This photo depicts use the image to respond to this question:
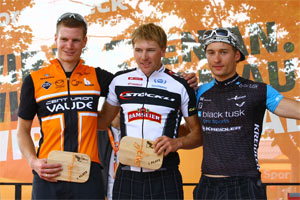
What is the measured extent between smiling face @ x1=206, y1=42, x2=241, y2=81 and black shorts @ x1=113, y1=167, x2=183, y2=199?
728 mm

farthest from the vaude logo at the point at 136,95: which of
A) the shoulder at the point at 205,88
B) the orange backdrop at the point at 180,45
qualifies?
the orange backdrop at the point at 180,45

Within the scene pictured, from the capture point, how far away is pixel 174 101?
2.33 m

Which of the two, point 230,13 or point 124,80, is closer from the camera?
point 124,80

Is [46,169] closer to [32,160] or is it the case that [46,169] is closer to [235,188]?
[32,160]

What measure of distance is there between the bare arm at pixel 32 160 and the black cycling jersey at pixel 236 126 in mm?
930

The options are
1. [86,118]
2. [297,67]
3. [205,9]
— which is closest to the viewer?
[86,118]

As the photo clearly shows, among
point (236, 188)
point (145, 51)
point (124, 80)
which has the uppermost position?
point (145, 51)

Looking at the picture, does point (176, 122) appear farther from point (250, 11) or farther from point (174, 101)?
point (250, 11)

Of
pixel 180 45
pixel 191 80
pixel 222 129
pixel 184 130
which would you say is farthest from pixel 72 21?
pixel 180 45

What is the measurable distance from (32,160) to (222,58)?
1343mm

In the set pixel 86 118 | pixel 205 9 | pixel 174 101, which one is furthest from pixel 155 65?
pixel 205 9

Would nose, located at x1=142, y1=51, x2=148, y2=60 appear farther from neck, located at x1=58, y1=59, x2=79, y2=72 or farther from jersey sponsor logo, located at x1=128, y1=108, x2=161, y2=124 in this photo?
neck, located at x1=58, y1=59, x2=79, y2=72

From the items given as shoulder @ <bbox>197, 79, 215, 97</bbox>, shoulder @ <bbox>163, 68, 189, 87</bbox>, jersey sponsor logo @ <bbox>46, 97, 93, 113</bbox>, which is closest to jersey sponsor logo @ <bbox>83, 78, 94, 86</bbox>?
jersey sponsor logo @ <bbox>46, 97, 93, 113</bbox>

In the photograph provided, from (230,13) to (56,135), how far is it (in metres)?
2.73
